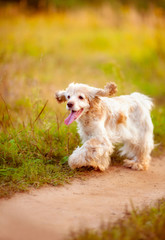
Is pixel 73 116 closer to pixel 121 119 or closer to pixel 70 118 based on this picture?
pixel 70 118

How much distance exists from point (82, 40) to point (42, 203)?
11.7m

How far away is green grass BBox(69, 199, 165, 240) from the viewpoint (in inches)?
107

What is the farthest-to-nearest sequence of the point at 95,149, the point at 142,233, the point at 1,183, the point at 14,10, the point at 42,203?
the point at 14,10 < the point at 95,149 < the point at 1,183 < the point at 42,203 < the point at 142,233

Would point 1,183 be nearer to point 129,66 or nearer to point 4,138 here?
point 4,138

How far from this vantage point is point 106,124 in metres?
4.78

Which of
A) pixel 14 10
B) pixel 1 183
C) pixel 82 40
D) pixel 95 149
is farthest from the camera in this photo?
pixel 14 10

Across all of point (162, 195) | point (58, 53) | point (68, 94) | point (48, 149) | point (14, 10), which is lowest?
point (162, 195)

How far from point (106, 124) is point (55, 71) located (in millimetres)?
5816

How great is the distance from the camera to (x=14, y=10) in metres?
15.9

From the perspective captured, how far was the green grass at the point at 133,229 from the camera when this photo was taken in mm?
2707

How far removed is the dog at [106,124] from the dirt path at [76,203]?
12.1 inches

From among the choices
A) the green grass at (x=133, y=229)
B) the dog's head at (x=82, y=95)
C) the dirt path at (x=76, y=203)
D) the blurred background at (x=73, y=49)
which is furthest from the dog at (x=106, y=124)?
the green grass at (x=133, y=229)

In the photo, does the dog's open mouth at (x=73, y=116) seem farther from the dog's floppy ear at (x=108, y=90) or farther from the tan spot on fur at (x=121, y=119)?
the tan spot on fur at (x=121, y=119)

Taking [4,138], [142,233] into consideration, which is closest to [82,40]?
[4,138]
